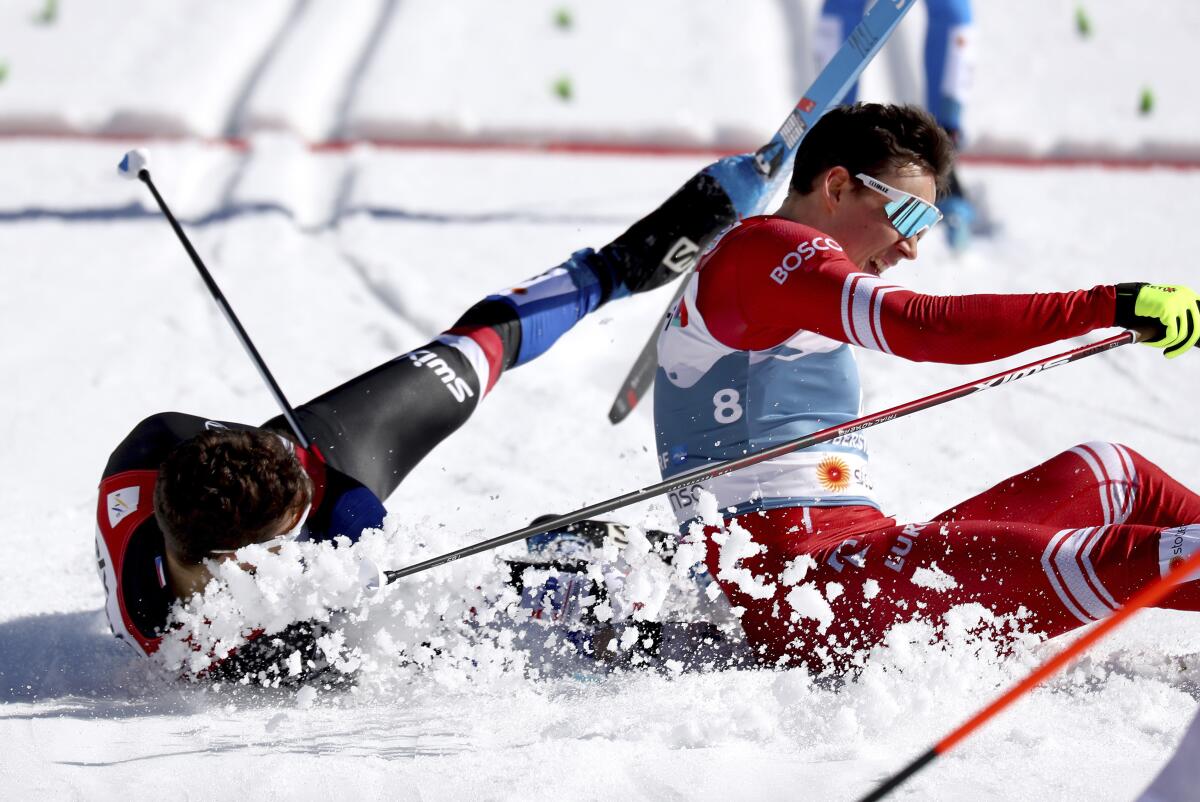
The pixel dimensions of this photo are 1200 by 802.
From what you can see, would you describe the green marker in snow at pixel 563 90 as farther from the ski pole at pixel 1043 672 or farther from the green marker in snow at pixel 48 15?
the ski pole at pixel 1043 672

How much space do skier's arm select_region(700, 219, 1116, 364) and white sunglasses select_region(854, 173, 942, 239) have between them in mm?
162

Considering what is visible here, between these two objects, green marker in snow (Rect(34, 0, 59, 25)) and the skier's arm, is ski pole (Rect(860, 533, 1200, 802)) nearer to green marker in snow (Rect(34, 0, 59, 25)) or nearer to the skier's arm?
the skier's arm

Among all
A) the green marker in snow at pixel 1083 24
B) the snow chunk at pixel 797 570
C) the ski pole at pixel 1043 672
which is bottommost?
the ski pole at pixel 1043 672

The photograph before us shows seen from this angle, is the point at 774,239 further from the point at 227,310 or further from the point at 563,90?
the point at 563,90

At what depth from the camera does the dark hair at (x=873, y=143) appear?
2162 mm

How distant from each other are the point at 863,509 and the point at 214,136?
3.80 m

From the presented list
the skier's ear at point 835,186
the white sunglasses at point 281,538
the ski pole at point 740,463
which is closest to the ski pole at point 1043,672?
the ski pole at point 740,463

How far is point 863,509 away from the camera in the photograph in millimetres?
2244

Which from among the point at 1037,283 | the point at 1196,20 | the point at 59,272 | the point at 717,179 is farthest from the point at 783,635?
the point at 1196,20

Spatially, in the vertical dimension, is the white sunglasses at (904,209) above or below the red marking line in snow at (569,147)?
below

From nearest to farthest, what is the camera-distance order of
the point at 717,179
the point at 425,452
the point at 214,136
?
1. the point at 425,452
2. the point at 717,179
3. the point at 214,136

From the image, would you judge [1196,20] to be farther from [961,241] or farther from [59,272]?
[59,272]

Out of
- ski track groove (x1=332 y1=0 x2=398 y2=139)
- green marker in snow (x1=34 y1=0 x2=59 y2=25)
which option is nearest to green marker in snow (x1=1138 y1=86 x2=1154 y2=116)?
ski track groove (x1=332 y1=0 x2=398 y2=139)

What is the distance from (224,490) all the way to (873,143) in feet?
3.92
